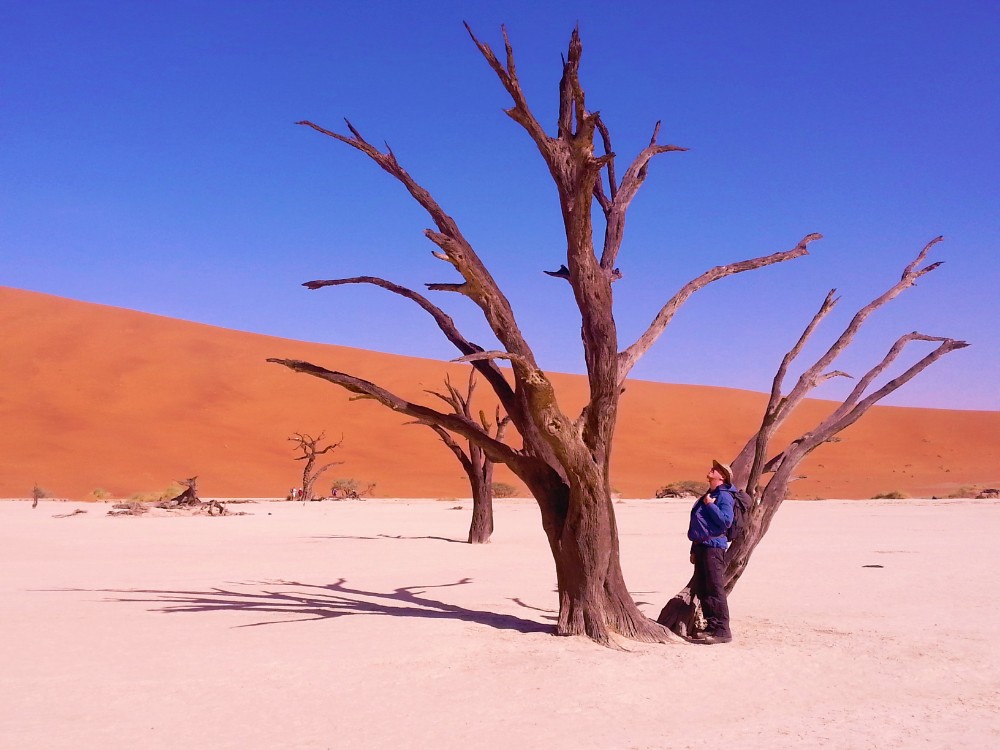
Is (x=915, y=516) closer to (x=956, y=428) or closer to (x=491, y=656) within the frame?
(x=491, y=656)

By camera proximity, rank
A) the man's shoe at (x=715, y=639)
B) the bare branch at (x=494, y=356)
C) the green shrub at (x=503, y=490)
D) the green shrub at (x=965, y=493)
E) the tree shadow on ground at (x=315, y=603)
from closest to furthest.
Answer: the bare branch at (x=494, y=356)
the man's shoe at (x=715, y=639)
the tree shadow on ground at (x=315, y=603)
the green shrub at (x=965, y=493)
the green shrub at (x=503, y=490)

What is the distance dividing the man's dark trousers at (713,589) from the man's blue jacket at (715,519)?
8 cm

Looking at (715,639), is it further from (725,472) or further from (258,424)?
(258,424)

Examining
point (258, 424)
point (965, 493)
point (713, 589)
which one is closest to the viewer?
point (713, 589)

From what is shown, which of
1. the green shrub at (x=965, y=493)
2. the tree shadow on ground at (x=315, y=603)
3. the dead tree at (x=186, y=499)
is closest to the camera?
the tree shadow on ground at (x=315, y=603)

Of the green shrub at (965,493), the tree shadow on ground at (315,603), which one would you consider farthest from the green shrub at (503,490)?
the tree shadow on ground at (315,603)

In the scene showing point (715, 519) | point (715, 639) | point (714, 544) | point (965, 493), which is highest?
point (965, 493)

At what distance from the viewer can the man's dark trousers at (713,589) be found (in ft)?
23.4

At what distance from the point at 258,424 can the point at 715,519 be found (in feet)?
162

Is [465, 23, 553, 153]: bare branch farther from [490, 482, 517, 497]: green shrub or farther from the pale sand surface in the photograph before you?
[490, 482, 517, 497]: green shrub

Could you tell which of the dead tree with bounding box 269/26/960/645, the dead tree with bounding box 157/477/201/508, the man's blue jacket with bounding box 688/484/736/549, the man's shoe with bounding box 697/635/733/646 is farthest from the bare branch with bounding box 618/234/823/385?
the dead tree with bounding box 157/477/201/508

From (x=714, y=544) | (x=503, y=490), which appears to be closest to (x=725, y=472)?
(x=714, y=544)

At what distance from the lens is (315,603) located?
9.03 metres

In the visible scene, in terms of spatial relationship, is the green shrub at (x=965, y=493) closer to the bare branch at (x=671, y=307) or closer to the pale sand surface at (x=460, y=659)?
the pale sand surface at (x=460, y=659)
